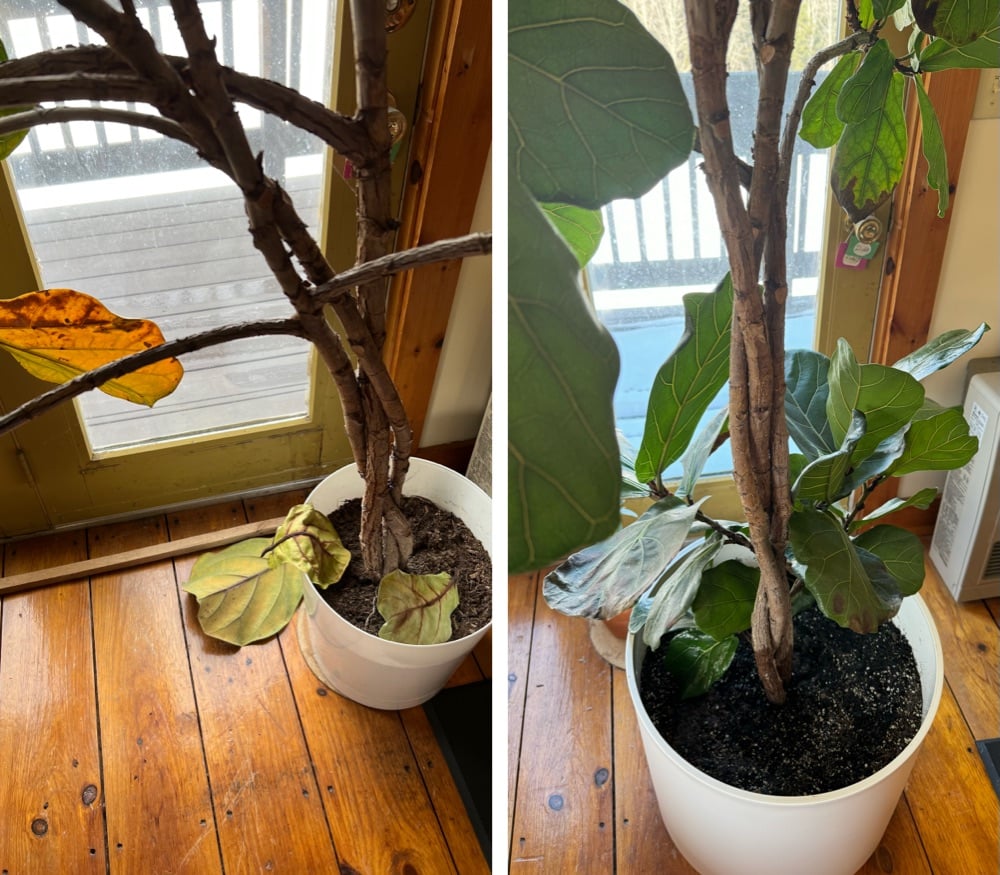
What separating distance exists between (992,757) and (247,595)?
109 cm

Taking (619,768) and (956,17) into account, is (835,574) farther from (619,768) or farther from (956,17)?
(619,768)

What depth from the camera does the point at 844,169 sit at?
68 cm

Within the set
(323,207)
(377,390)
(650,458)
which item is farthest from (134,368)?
(323,207)

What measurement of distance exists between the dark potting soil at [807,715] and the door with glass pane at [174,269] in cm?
84

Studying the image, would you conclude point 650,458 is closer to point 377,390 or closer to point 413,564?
point 377,390

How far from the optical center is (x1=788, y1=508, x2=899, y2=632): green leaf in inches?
27.3

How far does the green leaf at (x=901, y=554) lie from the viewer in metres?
0.84

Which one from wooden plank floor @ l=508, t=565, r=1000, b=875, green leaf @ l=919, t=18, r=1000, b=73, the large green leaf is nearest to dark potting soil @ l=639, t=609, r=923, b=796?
wooden plank floor @ l=508, t=565, r=1000, b=875

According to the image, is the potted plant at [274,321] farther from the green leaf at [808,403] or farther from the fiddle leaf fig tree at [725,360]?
the green leaf at [808,403]

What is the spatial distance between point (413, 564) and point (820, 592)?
0.65 metres

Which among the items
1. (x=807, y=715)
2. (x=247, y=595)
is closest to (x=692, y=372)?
(x=807, y=715)

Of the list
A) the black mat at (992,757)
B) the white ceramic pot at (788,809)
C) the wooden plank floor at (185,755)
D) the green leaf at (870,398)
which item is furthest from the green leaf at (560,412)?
the black mat at (992,757)

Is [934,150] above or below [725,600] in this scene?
above

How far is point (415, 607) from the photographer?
116 cm
